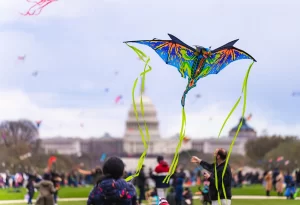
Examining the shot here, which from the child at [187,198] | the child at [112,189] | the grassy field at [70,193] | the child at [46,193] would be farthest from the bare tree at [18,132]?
the child at [112,189]

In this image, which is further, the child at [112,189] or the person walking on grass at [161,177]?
the person walking on grass at [161,177]

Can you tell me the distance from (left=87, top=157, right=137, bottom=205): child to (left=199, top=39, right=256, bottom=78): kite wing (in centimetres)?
407

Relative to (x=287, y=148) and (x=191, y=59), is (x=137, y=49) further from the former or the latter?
(x=287, y=148)

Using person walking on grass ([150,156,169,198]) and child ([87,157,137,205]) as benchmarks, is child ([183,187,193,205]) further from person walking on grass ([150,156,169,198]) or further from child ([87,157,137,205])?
child ([87,157,137,205])

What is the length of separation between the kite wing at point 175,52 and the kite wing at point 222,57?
243 mm

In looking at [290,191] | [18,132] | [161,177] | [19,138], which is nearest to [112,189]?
[161,177]

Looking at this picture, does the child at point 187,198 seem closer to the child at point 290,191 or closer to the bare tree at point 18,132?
the child at point 290,191

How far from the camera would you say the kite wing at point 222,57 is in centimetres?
1392

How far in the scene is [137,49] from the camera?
13.2m

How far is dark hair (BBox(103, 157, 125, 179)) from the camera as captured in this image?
1019cm

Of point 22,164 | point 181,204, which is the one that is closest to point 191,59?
point 181,204

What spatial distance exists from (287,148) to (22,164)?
34141 millimetres

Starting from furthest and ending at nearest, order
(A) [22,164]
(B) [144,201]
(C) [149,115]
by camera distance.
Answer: (C) [149,115], (A) [22,164], (B) [144,201]

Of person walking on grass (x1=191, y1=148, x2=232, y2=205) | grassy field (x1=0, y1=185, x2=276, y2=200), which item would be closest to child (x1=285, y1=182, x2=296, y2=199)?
grassy field (x1=0, y1=185, x2=276, y2=200)
